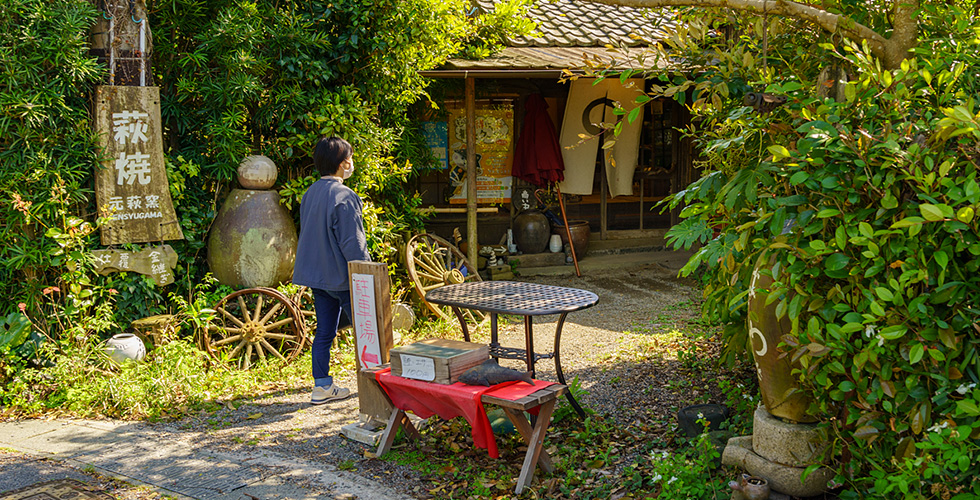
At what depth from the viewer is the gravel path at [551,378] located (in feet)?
14.0

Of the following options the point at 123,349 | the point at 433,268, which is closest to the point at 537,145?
the point at 433,268

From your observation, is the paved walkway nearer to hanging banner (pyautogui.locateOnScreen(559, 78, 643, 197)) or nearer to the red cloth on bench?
the red cloth on bench

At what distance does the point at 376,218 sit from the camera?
659 centimetres

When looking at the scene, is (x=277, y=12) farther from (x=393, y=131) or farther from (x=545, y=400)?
(x=545, y=400)

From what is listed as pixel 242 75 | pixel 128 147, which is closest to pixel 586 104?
pixel 242 75

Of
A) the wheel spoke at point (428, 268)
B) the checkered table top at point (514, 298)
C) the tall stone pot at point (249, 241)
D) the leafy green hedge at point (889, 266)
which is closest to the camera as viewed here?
the leafy green hedge at point (889, 266)

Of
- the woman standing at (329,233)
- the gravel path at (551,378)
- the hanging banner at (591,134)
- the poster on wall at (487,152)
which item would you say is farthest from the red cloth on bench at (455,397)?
the hanging banner at (591,134)

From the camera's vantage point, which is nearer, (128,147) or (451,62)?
(128,147)

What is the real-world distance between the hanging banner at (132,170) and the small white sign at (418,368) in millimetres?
2778

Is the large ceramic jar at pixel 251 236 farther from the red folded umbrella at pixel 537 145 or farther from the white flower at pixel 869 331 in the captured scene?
the white flower at pixel 869 331

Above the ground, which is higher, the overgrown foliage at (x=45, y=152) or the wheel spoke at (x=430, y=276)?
the overgrown foliage at (x=45, y=152)

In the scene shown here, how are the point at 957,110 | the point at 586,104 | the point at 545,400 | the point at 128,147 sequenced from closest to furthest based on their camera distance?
the point at 957,110 < the point at 545,400 < the point at 128,147 < the point at 586,104

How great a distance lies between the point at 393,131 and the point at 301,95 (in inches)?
50.2

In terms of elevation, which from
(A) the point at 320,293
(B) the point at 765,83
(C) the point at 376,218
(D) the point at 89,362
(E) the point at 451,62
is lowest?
(D) the point at 89,362
